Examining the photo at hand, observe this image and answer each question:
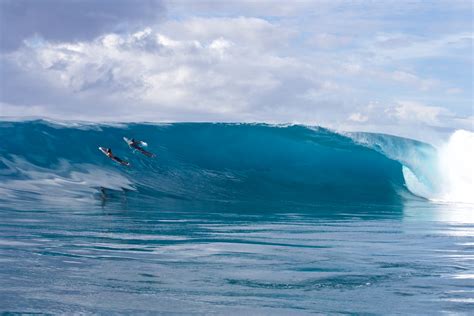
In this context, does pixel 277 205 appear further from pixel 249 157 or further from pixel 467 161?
pixel 467 161

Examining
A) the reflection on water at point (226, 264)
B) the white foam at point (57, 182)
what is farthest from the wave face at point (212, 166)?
the reflection on water at point (226, 264)

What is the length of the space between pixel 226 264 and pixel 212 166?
627 inches

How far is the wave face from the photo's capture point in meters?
19.2

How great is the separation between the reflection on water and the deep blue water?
3 centimetres

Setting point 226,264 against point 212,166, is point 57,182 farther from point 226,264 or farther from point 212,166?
point 226,264

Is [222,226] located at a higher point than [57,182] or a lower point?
lower

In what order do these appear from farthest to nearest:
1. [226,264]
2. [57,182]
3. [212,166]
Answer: [212,166]
[57,182]
[226,264]

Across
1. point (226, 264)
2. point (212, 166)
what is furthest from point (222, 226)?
point (212, 166)

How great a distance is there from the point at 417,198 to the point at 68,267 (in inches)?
731

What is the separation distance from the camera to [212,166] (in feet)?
80.7

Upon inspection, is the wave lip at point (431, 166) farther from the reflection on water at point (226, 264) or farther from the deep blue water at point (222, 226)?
the reflection on water at point (226, 264)

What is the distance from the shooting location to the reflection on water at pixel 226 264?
6695mm

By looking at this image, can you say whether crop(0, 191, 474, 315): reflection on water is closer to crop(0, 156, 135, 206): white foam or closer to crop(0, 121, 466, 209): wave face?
crop(0, 156, 135, 206): white foam

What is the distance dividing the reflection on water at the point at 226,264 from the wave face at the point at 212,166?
3.92 meters
